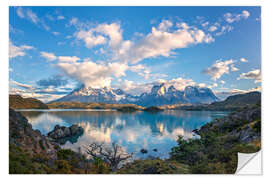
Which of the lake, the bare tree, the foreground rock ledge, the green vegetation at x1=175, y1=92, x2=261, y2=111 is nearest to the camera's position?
the bare tree

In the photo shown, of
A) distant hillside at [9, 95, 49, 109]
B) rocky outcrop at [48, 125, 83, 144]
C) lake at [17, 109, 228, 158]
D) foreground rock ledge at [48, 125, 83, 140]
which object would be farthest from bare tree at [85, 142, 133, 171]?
foreground rock ledge at [48, 125, 83, 140]

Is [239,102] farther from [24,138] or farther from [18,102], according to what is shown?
[24,138]

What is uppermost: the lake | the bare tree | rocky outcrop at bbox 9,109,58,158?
rocky outcrop at bbox 9,109,58,158

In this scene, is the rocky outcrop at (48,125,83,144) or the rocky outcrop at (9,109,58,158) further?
the rocky outcrop at (48,125,83,144)

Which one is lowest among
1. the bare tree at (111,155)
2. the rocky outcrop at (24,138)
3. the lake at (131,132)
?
the lake at (131,132)

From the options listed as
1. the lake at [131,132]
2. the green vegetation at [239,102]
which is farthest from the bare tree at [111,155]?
the green vegetation at [239,102]

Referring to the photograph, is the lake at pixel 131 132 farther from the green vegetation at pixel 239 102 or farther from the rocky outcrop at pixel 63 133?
the green vegetation at pixel 239 102

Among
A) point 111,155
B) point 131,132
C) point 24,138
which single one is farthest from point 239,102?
point 24,138

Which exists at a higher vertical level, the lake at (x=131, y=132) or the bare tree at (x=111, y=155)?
the bare tree at (x=111, y=155)

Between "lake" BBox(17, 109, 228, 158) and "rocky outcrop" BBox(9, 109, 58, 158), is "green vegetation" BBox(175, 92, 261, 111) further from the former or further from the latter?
"rocky outcrop" BBox(9, 109, 58, 158)
